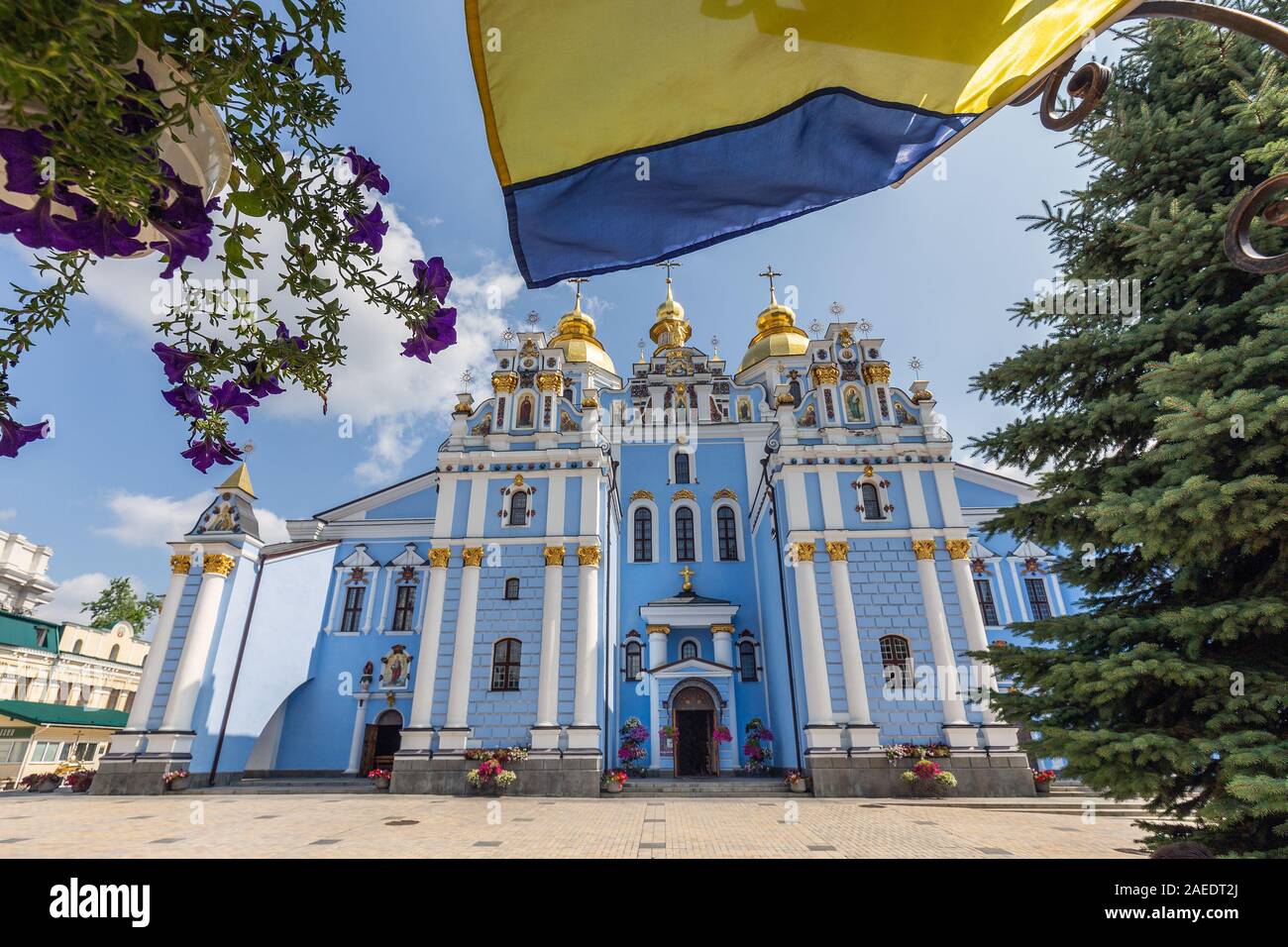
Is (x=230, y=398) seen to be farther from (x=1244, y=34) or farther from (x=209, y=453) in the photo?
(x=1244, y=34)

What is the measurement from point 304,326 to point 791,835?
10467mm

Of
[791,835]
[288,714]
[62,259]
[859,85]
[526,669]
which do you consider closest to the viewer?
[62,259]

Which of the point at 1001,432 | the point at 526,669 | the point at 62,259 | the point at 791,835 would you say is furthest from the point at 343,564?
the point at 62,259

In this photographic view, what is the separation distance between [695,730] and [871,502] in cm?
939

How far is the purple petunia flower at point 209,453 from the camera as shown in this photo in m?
2.42

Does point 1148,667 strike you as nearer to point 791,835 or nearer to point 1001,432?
point 1001,432

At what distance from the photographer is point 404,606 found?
22.5 meters

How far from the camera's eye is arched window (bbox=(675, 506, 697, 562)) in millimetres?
24391

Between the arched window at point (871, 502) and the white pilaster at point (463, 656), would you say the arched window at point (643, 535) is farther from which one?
the arched window at point (871, 502)

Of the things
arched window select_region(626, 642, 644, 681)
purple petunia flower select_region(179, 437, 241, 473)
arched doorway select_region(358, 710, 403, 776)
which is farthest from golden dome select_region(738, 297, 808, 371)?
purple petunia flower select_region(179, 437, 241, 473)

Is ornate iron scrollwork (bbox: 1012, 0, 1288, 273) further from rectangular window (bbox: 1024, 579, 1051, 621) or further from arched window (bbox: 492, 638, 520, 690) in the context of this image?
rectangular window (bbox: 1024, 579, 1051, 621)

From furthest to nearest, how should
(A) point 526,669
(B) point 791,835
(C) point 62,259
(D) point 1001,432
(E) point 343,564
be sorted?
(E) point 343,564
(A) point 526,669
(B) point 791,835
(D) point 1001,432
(C) point 62,259

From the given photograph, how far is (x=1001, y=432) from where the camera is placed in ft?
24.7

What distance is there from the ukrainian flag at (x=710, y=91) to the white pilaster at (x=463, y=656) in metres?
17.4
